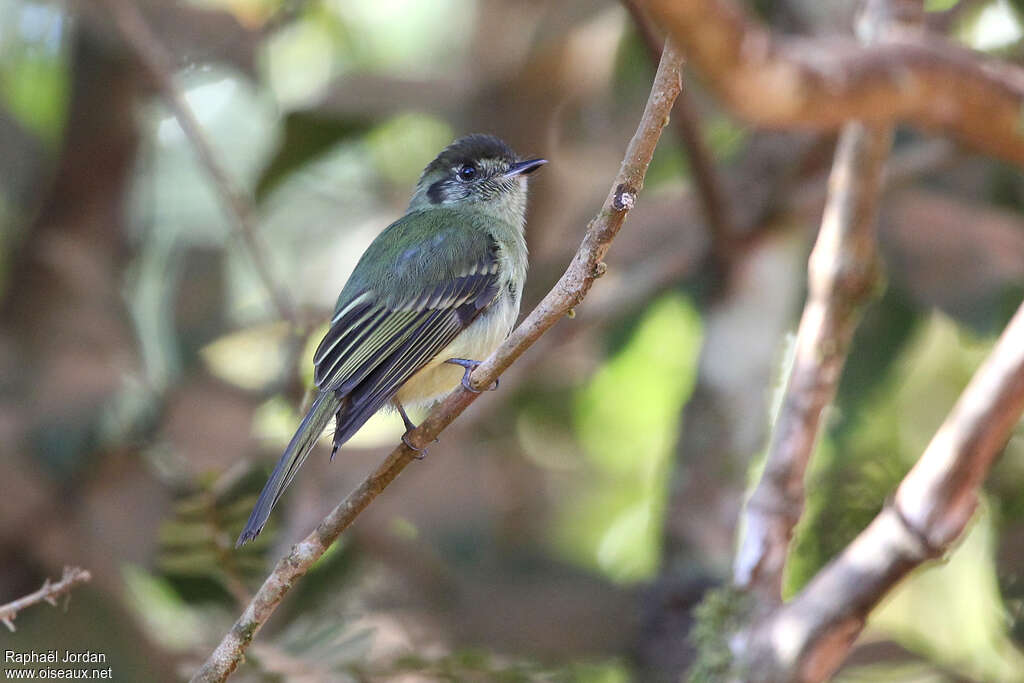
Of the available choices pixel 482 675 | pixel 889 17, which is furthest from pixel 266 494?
pixel 889 17

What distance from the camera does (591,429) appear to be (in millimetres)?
5438

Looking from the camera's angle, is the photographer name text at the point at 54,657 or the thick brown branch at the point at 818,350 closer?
the thick brown branch at the point at 818,350

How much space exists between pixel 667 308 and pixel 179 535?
93.8 inches

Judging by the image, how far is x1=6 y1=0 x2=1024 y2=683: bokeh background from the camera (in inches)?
168

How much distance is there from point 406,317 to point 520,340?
3.95ft

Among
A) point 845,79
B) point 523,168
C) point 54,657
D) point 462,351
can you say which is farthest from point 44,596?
point 523,168

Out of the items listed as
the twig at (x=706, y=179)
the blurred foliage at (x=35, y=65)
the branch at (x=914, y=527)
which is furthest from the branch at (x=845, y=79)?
the blurred foliage at (x=35, y=65)

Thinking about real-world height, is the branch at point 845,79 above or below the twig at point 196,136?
below

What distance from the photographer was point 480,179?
4215 millimetres

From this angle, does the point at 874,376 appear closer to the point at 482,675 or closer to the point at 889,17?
the point at 889,17

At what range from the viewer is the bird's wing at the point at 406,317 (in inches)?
125

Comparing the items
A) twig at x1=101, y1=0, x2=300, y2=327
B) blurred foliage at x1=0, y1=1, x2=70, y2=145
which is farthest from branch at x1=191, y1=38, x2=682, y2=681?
blurred foliage at x1=0, y1=1, x2=70, y2=145

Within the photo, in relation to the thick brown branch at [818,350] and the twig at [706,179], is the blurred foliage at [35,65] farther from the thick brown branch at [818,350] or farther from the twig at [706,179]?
the thick brown branch at [818,350]

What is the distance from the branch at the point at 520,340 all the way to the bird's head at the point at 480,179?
67.7 inches
